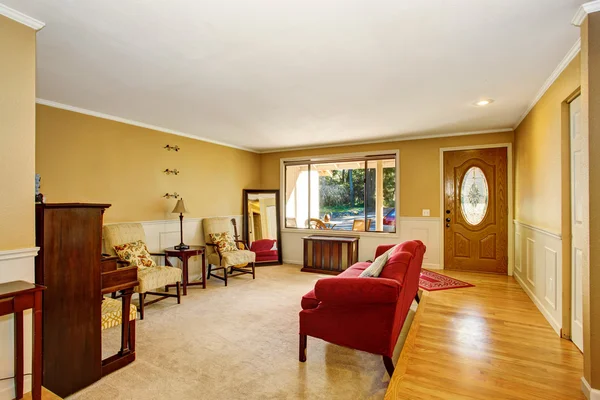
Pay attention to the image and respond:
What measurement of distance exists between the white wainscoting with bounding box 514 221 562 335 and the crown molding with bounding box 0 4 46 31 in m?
4.38


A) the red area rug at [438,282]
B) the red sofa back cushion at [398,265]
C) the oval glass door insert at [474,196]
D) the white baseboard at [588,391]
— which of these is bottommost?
the red area rug at [438,282]

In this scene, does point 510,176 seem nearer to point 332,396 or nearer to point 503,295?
point 503,295

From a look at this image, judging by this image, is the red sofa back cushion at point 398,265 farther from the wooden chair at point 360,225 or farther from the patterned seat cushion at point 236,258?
the wooden chair at point 360,225

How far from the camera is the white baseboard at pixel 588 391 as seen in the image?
6.23ft

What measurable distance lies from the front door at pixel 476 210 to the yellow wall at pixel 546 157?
2.23 feet

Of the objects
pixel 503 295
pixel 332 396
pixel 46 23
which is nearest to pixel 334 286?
pixel 332 396

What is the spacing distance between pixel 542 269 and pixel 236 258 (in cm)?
400

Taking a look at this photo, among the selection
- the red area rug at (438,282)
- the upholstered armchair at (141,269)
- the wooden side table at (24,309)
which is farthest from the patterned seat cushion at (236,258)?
the wooden side table at (24,309)

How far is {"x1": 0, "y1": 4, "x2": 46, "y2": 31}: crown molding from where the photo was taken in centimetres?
190

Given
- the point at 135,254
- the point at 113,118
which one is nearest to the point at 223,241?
the point at 135,254

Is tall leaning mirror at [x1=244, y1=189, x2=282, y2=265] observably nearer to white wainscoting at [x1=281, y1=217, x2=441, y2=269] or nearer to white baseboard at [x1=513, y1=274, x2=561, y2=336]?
white wainscoting at [x1=281, y1=217, x2=441, y2=269]

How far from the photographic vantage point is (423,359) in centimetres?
254

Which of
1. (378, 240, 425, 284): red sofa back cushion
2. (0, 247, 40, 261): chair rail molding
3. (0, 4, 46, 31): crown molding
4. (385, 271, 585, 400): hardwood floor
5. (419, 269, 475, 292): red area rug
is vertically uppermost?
(0, 4, 46, 31): crown molding

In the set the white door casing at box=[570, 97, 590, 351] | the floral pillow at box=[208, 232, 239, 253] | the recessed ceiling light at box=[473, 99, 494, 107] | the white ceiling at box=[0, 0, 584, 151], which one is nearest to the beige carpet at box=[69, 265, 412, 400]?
the floral pillow at box=[208, 232, 239, 253]
